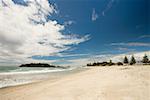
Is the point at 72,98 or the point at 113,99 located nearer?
the point at 113,99

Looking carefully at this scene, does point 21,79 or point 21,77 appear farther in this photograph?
point 21,77

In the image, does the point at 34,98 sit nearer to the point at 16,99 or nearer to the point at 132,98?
the point at 16,99

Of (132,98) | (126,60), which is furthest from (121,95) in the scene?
(126,60)

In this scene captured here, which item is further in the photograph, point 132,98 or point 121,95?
point 121,95

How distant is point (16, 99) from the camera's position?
683cm

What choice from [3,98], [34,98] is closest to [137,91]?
[34,98]

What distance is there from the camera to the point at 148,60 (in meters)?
71.1

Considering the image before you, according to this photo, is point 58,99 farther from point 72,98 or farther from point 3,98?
point 3,98

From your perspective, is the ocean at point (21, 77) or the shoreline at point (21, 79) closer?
the shoreline at point (21, 79)

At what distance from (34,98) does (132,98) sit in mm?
3479

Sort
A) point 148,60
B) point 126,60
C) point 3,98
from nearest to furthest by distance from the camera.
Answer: point 3,98 → point 148,60 → point 126,60

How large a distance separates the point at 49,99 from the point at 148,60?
7166cm

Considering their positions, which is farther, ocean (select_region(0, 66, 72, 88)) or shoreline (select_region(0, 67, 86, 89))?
ocean (select_region(0, 66, 72, 88))

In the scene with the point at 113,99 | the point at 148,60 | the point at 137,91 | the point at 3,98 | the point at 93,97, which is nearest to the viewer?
the point at 113,99
